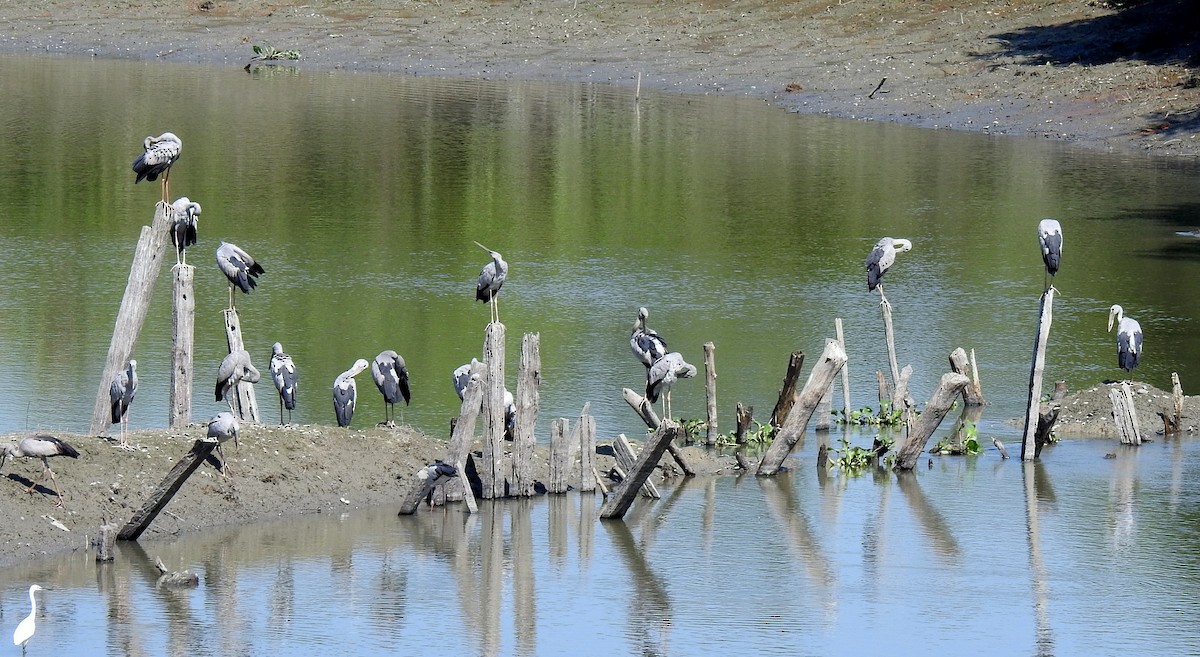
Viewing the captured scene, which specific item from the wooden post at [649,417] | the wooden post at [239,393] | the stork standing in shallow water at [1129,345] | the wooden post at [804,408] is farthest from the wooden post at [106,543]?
the stork standing in shallow water at [1129,345]

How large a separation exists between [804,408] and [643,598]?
3.49 m

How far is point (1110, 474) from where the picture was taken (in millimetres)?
18062

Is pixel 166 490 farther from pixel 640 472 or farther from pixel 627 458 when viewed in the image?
pixel 627 458

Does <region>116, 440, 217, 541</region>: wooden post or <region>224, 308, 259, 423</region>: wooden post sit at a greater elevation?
<region>224, 308, 259, 423</region>: wooden post

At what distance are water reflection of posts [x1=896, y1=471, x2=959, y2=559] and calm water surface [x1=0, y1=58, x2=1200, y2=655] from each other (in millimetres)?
65

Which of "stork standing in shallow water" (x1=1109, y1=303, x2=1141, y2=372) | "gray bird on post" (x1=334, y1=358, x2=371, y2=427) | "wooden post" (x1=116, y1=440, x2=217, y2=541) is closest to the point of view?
"wooden post" (x1=116, y1=440, x2=217, y2=541)

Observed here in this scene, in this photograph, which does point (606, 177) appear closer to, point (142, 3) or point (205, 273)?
point (205, 273)

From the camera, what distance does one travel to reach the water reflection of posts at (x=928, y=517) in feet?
51.9

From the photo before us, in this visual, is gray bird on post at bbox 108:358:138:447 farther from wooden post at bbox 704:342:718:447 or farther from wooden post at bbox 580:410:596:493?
wooden post at bbox 704:342:718:447

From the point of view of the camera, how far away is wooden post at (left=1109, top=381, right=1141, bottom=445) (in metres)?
18.7

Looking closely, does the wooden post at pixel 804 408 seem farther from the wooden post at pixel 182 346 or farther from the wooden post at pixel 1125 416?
the wooden post at pixel 182 346

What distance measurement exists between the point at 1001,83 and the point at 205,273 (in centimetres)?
2707

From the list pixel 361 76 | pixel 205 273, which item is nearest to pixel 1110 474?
pixel 205 273

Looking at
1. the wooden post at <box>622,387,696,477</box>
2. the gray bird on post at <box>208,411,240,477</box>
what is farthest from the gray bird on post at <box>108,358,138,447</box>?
the wooden post at <box>622,387,696,477</box>
